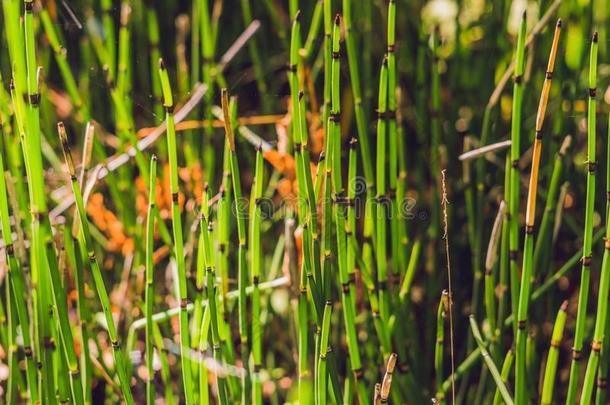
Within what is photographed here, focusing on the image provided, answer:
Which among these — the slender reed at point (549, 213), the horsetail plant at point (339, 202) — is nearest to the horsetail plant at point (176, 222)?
the horsetail plant at point (339, 202)

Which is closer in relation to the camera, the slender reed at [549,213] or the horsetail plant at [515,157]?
the horsetail plant at [515,157]

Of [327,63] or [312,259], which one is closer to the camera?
[312,259]

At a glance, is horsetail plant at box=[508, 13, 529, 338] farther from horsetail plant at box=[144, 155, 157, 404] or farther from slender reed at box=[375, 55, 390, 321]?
horsetail plant at box=[144, 155, 157, 404]

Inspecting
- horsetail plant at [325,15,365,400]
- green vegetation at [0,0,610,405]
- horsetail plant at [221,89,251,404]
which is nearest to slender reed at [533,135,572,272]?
green vegetation at [0,0,610,405]

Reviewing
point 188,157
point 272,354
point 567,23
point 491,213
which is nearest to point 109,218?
point 188,157

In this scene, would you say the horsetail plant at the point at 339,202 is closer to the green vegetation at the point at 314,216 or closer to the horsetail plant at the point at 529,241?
the green vegetation at the point at 314,216

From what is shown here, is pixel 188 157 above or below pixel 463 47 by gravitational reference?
below

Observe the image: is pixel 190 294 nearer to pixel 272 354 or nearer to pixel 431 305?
pixel 272 354

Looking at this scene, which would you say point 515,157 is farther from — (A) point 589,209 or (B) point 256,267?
(B) point 256,267
